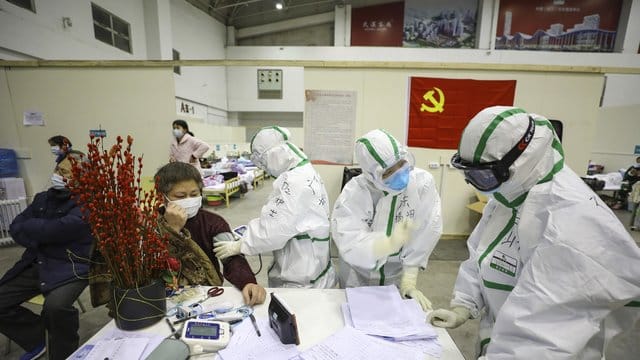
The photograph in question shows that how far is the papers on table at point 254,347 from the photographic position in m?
0.76

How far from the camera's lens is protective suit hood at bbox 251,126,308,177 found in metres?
1.40

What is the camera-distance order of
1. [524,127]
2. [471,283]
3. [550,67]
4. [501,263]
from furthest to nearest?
[550,67]
[471,283]
[501,263]
[524,127]

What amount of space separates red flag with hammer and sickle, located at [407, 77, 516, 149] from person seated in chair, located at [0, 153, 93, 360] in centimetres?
300

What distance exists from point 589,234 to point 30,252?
2.40 meters

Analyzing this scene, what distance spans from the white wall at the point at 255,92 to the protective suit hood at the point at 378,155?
312 inches

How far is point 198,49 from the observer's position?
24.1 feet

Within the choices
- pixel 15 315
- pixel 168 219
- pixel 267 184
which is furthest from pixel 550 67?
pixel 267 184

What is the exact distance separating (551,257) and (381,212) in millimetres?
693

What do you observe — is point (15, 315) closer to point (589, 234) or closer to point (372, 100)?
point (589, 234)

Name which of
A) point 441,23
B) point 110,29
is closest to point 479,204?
point 441,23

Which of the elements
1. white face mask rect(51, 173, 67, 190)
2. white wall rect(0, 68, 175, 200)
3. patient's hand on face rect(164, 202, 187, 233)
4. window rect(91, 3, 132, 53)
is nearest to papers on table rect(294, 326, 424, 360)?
patient's hand on face rect(164, 202, 187, 233)

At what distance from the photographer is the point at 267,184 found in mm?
7215

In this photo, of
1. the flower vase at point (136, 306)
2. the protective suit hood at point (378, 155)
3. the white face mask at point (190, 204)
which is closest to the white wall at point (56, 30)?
the white face mask at point (190, 204)

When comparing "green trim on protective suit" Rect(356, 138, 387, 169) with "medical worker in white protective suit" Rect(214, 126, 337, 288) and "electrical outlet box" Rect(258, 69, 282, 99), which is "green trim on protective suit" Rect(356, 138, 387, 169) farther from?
"electrical outlet box" Rect(258, 69, 282, 99)
